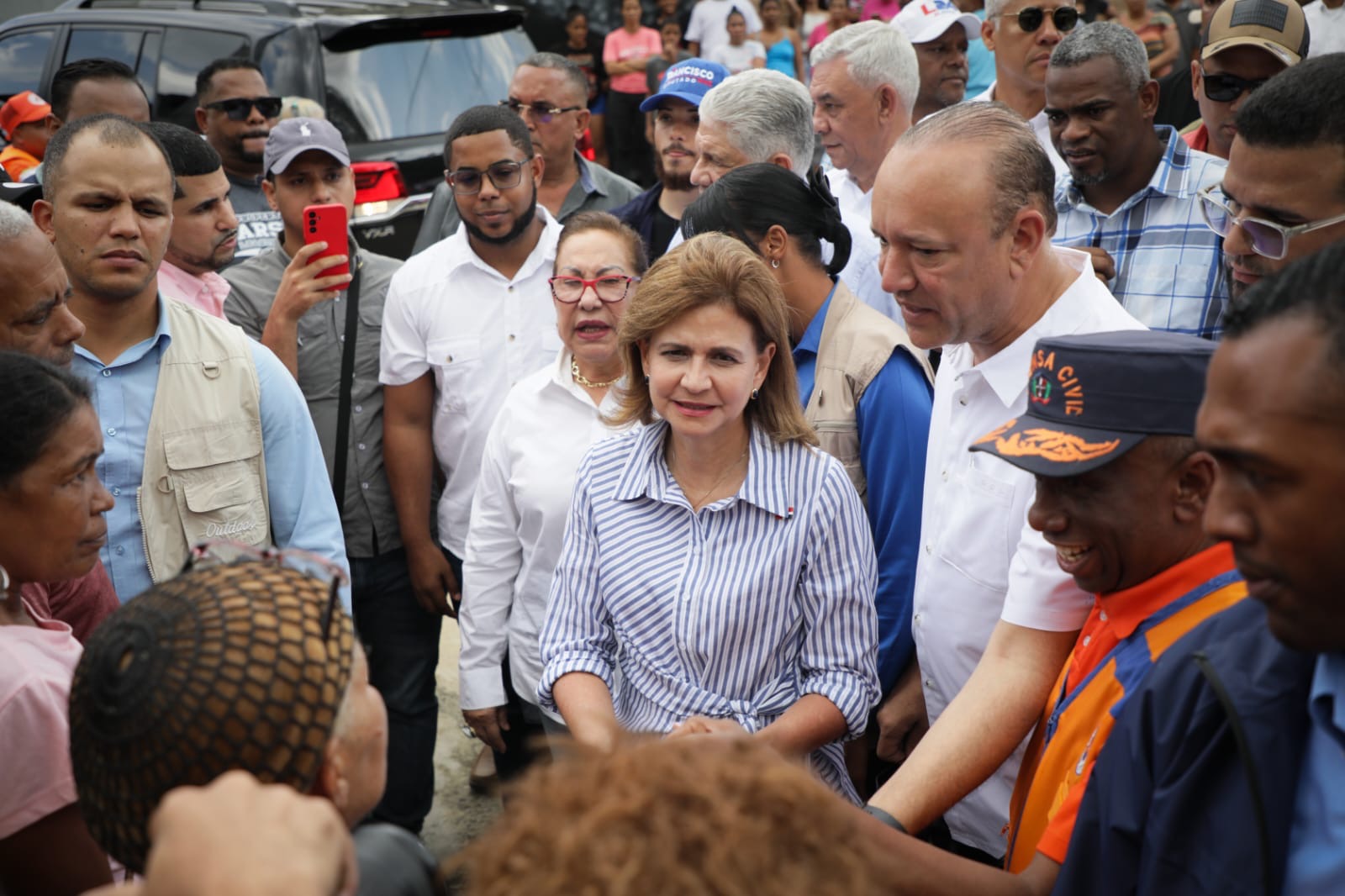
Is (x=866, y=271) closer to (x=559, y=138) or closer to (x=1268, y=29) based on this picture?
(x=1268, y=29)

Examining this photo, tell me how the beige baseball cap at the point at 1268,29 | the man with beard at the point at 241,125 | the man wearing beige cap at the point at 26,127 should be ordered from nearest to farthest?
the beige baseball cap at the point at 1268,29 → the man with beard at the point at 241,125 → the man wearing beige cap at the point at 26,127

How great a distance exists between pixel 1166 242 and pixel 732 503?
2012mm

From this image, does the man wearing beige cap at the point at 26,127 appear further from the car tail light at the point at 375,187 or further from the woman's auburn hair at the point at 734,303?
the woman's auburn hair at the point at 734,303

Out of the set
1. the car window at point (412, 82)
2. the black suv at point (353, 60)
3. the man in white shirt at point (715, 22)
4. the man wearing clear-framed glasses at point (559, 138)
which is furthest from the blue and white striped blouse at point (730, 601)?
the man in white shirt at point (715, 22)

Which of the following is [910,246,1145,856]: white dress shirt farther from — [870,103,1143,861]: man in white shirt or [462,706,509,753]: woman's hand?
[462,706,509,753]: woman's hand

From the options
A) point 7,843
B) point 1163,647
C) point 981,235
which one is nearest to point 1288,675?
point 1163,647

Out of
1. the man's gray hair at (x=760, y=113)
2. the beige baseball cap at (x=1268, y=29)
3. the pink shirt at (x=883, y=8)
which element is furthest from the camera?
the pink shirt at (x=883, y=8)

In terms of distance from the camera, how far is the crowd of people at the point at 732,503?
1.38 meters

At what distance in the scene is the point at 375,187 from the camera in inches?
276

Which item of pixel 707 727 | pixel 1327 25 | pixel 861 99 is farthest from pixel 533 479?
pixel 1327 25

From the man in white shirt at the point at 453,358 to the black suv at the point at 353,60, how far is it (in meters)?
2.70

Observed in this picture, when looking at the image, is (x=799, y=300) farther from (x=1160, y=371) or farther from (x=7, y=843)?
(x=7, y=843)

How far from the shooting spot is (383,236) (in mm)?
6859

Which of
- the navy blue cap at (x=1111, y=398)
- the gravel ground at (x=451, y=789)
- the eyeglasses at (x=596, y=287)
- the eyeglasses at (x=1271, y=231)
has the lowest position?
the gravel ground at (x=451, y=789)
